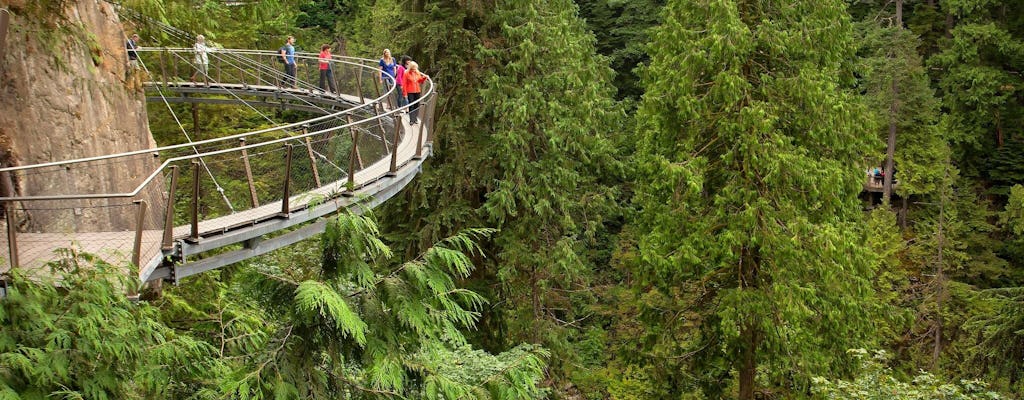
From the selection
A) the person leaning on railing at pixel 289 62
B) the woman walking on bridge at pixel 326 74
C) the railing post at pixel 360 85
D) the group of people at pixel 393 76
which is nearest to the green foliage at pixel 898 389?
the group of people at pixel 393 76

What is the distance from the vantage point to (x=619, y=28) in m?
37.2

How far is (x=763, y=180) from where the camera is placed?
15.2 m

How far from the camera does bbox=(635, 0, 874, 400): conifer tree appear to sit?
15.2 metres

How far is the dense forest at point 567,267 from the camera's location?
22.7 ft

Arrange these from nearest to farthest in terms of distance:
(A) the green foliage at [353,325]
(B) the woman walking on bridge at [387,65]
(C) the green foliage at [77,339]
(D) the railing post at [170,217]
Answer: (C) the green foliage at [77,339]
(A) the green foliage at [353,325]
(D) the railing post at [170,217]
(B) the woman walking on bridge at [387,65]

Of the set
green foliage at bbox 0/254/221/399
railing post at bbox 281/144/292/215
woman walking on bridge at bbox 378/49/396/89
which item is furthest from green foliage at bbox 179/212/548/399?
woman walking on bridge at bbox 378/49/396/89

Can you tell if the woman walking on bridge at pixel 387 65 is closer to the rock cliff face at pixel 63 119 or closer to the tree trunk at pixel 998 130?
the rock cliff face at pixel 63 119

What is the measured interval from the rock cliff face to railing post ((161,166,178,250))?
0.64 ft

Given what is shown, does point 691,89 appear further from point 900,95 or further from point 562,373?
point 900,95

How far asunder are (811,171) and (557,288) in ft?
27.3

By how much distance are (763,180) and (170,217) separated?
9.92 m

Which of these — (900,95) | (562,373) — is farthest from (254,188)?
(900,95)

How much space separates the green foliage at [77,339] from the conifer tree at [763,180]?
1029 cm

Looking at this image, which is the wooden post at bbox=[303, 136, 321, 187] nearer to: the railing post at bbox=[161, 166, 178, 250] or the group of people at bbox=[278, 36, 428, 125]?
the railing post at bbox=[161, 166, 178, 250]
